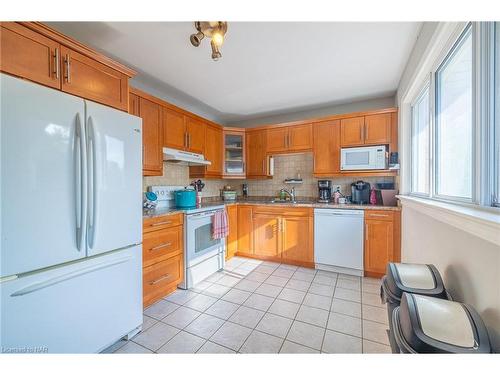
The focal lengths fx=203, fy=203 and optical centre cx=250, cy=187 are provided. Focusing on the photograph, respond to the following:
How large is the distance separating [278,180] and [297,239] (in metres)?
1.21

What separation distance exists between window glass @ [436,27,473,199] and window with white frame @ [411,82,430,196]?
0.37 m

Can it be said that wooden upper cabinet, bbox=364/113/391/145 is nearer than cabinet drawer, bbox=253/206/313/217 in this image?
Yes

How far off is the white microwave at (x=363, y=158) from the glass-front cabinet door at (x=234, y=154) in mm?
1633

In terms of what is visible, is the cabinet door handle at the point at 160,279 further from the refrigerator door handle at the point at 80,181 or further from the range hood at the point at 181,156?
the range hood at the point at 181,156

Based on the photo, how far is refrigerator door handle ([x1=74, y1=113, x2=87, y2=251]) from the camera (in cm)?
122

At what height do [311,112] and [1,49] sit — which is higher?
[311,112]

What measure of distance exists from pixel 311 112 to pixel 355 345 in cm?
311

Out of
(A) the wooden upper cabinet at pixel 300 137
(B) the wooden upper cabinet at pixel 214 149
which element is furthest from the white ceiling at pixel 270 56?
(B) the wooden upper cabinet at pixel 214 149

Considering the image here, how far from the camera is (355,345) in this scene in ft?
4.84

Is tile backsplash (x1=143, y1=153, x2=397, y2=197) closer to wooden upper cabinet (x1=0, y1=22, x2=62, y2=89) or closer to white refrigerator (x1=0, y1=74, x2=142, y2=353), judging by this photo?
white refrigerator (x1=0, y1=74, x2=142, y2=353)

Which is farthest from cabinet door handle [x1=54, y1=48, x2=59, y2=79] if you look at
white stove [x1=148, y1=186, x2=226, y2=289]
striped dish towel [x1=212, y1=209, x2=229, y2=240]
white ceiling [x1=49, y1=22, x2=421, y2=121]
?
striped dish towel [x1=212, y1=209, x2=229, y2=240]

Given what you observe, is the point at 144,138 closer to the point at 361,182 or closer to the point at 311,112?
the point at 311,112

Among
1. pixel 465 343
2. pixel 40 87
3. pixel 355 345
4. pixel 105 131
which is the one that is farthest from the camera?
pixel 355 345
